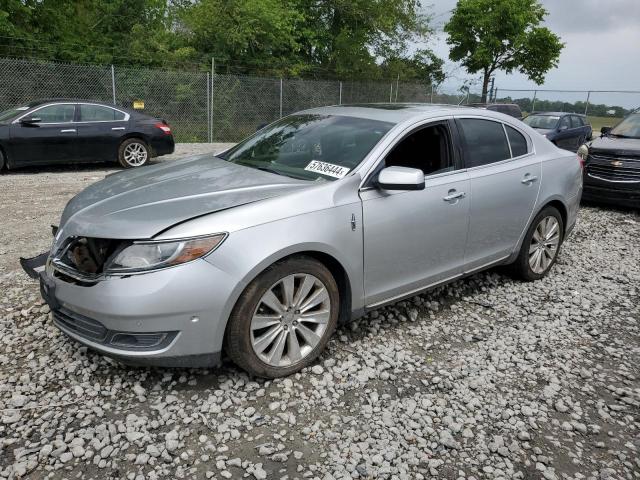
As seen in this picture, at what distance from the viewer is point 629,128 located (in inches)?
356

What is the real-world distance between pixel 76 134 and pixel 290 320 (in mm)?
8350

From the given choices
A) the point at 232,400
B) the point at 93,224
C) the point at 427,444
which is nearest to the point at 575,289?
the point at 427,444

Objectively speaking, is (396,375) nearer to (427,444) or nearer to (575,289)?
(427,444)

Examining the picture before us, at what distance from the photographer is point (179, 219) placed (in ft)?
8.87

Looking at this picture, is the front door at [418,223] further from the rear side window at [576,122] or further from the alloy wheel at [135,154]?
the rear side window at [576,122]

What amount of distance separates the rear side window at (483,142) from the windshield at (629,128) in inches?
234

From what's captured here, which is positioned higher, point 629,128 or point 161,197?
point 629,128

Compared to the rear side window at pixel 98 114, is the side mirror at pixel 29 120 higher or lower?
lower

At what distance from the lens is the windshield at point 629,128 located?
8.84m

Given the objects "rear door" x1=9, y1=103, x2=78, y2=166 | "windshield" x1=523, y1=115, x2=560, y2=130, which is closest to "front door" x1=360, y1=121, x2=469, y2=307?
"rear door" x1=9, y1=103, x2=78, y2=166

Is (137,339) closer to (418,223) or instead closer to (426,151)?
(418,223)

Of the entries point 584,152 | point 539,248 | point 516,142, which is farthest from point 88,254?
point 584,152

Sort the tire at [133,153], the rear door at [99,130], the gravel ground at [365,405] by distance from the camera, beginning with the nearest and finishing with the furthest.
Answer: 1. the gravel ground at [365,405]
2. the rear door at [99,130]
3. the tire at [133,153]

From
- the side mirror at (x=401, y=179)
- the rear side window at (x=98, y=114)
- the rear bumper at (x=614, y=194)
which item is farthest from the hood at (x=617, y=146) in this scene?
the rear side window at (x=98, y=114)
